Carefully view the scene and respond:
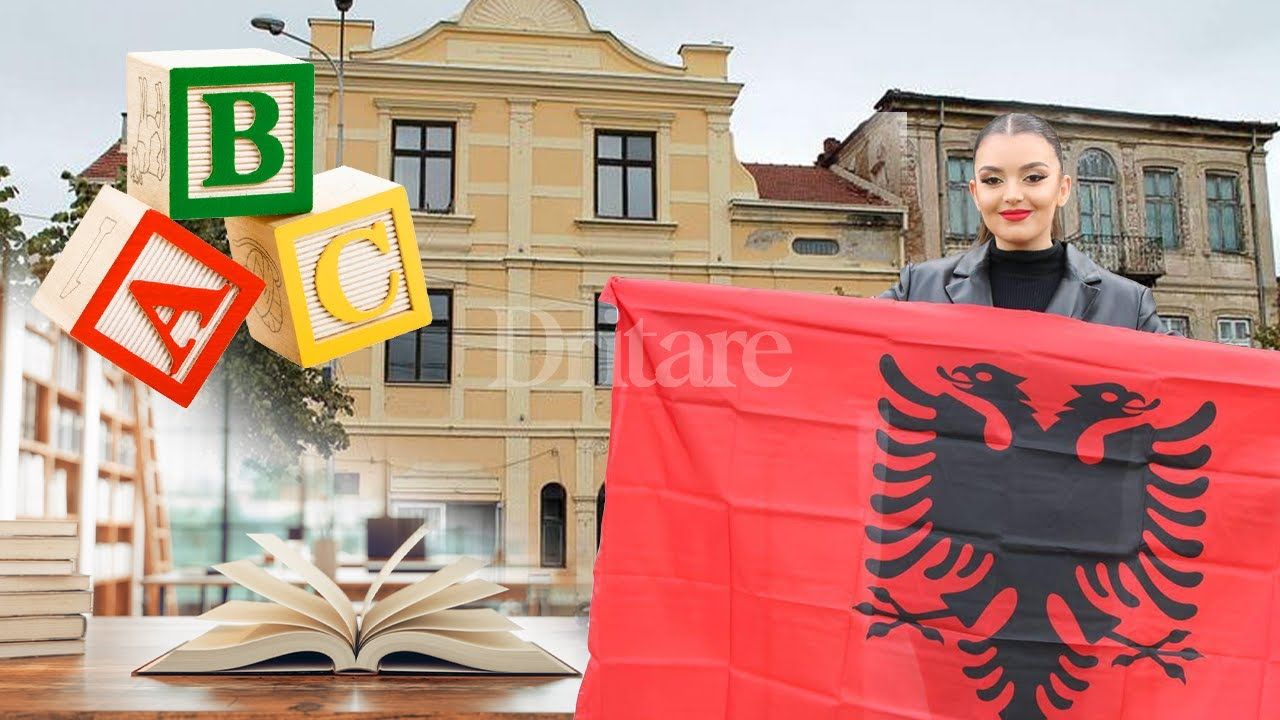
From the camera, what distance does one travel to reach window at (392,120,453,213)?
590 inches

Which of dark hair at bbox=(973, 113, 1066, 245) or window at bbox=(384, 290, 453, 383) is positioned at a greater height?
window at bbox=(384, 290, 453, 383)

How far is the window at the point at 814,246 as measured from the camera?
604 inches

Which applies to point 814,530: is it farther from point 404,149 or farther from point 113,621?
point 404,149

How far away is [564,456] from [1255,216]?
11257 mm

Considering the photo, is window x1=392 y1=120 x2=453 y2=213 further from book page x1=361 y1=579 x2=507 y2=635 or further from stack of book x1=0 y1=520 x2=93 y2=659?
book page x1=361 y1=579 x2=507 y2=635

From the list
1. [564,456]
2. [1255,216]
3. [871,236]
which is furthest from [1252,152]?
[564,456]

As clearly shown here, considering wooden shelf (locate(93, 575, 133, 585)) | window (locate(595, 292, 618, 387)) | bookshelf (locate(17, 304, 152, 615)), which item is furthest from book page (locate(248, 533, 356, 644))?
window (locate(595, 292, 618, 387))

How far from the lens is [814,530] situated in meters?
1.47

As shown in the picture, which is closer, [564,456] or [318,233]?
[318,233]

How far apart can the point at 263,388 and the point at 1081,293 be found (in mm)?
8255

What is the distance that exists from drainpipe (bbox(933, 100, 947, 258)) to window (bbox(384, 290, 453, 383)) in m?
6.80

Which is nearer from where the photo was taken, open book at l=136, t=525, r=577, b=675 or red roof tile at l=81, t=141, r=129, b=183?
open book at l=136, t=525, r=577, b=675

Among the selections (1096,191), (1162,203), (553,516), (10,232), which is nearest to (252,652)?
(10,232)

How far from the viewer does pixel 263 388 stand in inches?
359
